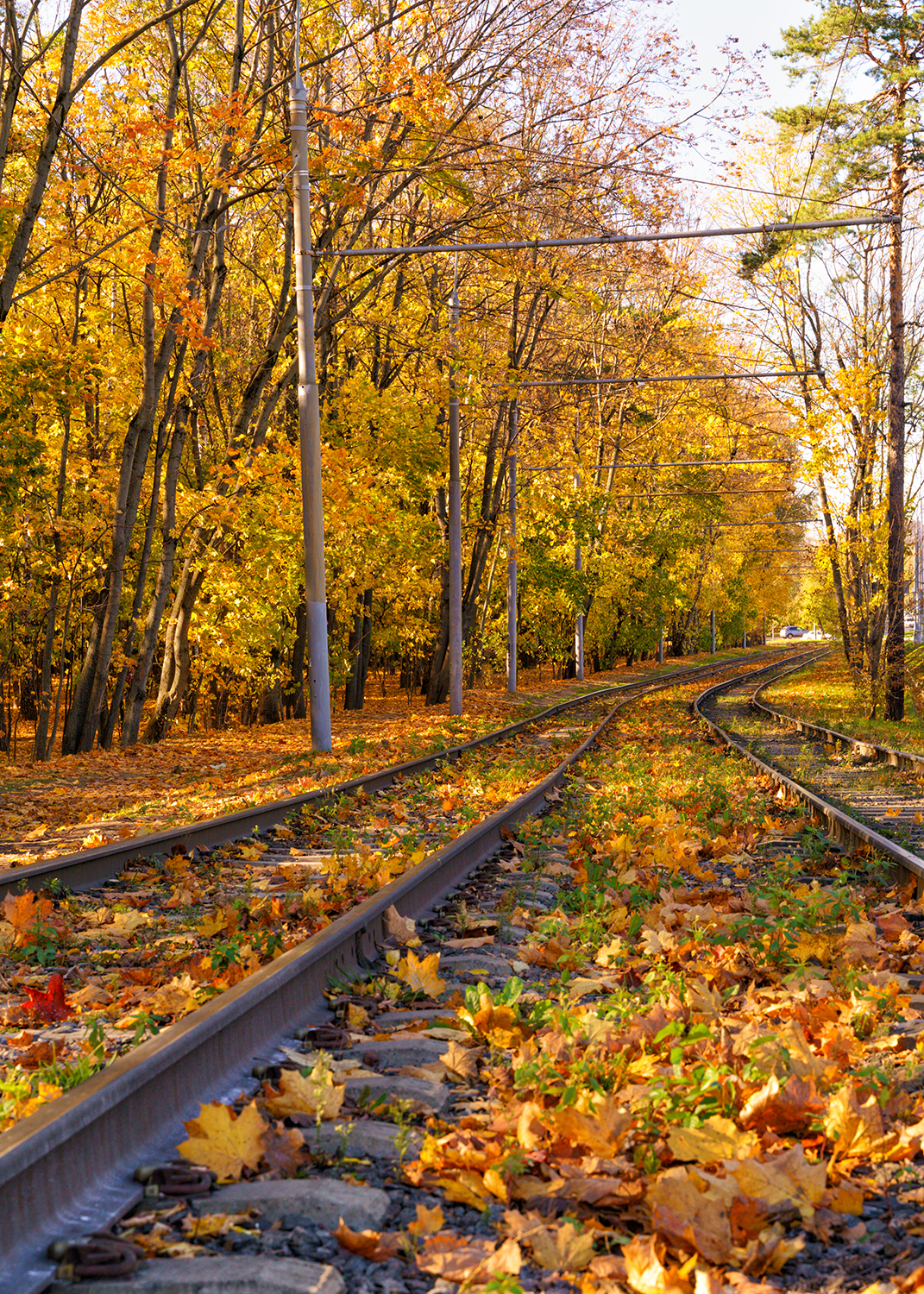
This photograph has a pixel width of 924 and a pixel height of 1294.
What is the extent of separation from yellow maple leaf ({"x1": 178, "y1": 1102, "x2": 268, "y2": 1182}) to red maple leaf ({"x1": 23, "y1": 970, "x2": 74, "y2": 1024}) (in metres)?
1.49

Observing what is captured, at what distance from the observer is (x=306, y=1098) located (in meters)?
3.32

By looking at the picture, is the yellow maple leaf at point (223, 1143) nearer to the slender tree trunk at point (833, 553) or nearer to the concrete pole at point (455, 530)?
the concrete pole at point (455, 530)

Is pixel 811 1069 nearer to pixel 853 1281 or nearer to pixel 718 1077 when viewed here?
pixel 718 1077

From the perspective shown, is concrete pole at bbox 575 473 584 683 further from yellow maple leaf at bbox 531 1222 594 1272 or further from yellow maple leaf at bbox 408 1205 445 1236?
yellow maple leaf at bbox 531 1222 594 1272

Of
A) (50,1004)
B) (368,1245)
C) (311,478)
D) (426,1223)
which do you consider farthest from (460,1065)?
(311,478)

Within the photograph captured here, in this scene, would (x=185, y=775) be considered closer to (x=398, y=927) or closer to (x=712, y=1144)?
(x=398, y=927)

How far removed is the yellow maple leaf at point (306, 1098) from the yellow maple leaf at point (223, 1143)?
0.31m

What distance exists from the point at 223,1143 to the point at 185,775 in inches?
488

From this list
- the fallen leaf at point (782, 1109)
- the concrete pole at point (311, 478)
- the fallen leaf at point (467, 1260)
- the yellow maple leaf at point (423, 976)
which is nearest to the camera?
the fallen leaf at point (467, 1260)

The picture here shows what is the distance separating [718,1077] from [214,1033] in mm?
1570

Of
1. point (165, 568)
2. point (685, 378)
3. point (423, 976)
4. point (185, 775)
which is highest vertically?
point (685, 378)

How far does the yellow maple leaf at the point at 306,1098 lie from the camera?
10.8ft

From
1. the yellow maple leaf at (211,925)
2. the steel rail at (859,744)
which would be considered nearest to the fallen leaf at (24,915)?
the yellow maple leaf at (211,925)

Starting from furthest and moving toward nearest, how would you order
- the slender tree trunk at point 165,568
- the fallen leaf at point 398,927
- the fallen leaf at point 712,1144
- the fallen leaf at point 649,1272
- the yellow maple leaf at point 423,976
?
the slender tree trunk at point 165,568 → the fallen leaf at point 398,927 → the yellow maple leaf at point 423,976 → the fallen leaf at point 712,1144 → the fallen leaf at point 649,1272
